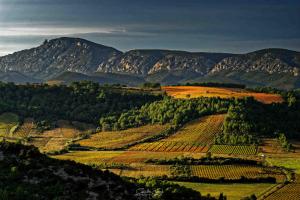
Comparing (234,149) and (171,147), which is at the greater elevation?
(234,149)

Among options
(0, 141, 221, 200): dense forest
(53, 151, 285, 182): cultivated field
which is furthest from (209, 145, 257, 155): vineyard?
(0, 141, 221, 200): dense forest

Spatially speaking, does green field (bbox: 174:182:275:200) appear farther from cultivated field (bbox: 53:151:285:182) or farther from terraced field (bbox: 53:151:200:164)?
terraced field (bbox: 53:151:200:164)

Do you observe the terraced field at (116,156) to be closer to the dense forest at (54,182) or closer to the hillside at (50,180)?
the dense forest at (54,182)

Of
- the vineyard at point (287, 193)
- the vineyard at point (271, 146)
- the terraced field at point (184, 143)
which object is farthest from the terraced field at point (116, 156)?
the vineyard at point (287, 193)

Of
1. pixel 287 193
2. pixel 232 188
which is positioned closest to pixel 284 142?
pixel 232 188

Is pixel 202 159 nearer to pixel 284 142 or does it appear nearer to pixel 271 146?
pixel 271 146
